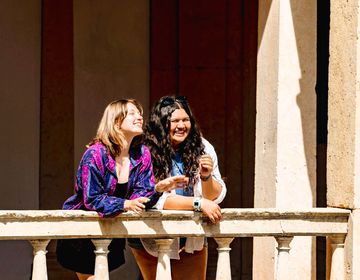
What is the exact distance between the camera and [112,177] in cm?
618

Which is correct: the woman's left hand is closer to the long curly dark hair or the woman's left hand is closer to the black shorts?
the long curly dark hair

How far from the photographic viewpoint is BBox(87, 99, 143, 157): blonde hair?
245 inches

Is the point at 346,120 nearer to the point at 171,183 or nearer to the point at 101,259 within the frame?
the point at 171,183

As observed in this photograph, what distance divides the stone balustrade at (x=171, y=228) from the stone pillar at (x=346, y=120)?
0.26 ft

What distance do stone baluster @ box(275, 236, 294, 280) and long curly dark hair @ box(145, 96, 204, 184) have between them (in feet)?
1.86

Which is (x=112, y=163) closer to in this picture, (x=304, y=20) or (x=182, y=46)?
(x=304, y=20)

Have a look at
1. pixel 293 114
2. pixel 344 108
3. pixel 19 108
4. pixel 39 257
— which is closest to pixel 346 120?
pixel 344 108

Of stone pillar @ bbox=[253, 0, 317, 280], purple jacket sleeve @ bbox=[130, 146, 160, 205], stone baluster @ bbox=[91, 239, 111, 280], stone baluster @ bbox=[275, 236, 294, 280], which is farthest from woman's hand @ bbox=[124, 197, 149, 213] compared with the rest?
stone pillar @ bbox=[253, 0, 317, 280]

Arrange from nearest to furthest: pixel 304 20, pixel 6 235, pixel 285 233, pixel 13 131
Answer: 1. pixel 6 235
2. pixel 285 233
3. pixel 304 20
4. pixel 13 131

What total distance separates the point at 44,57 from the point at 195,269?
4.24 meters

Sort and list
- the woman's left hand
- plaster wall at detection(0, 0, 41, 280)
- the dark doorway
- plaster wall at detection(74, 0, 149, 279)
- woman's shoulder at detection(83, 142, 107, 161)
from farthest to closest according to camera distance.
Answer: the dark doorway, plaster wall at detection(74, 0, 149, 279), plaster wall at detection(0, 0, 41, 280), the woman's left hand, woman's shoulder at detection(83, 142, 107, 161)

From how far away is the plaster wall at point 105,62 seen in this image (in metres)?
10.5

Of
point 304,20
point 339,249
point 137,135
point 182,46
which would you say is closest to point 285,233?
point 339,249

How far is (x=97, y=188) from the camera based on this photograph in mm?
6109
